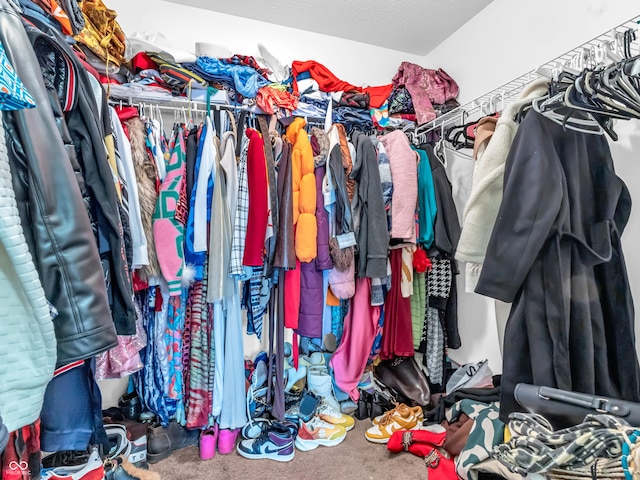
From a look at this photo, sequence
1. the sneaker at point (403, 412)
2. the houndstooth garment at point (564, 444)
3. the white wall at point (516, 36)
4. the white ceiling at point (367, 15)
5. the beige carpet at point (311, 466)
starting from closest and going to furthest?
the houndstooth garment at point (564, 444) → the white wall at point (516, 36) → the beige carpet at point (311, 466) → the sneaker at point (403, 412) → the white ceiling at point (367, 15)

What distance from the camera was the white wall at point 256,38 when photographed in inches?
77.6

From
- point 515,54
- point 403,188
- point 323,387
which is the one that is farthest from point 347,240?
point 515,54

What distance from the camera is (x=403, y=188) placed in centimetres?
183

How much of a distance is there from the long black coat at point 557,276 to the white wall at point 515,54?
0.41m

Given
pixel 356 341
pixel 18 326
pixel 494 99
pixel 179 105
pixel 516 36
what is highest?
pixel 516 36

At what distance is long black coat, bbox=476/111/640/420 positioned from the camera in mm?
987

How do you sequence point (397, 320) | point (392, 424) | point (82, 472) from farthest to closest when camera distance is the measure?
point (397, 320), point (392, 424), point (82, 472)

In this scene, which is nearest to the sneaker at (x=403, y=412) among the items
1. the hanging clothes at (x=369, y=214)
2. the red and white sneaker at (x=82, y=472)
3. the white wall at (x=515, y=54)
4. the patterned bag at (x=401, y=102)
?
the white wall at (x=515, y=54)

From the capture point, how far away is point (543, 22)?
1.67 metres

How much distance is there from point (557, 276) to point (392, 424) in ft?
4.23

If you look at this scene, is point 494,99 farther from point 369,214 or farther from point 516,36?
point 369,214

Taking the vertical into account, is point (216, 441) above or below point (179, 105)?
below

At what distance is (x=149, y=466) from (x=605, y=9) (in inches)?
114

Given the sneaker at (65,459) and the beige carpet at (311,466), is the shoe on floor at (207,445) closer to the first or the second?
the beige carpet at (311,466)
